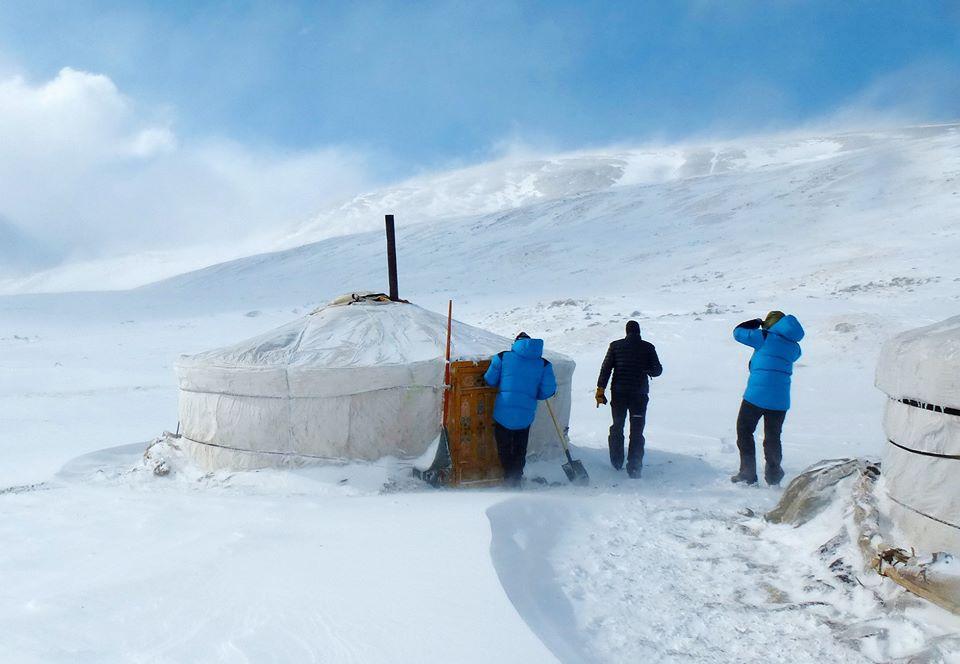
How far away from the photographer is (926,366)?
294 cm

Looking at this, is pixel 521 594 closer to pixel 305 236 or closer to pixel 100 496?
pixel 100 496

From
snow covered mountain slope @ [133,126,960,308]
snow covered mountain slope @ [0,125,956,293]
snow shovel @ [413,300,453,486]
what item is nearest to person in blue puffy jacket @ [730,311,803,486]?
snow shovel @ [413,300,453,486]

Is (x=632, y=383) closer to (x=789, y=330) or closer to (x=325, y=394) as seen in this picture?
(x=789, y=330)

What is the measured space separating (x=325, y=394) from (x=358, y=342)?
1.75ft

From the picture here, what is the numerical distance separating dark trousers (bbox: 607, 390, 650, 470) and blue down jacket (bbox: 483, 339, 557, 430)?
33.7 inches

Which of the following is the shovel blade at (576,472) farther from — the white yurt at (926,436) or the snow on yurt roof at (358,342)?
the white yurt at (926,436)

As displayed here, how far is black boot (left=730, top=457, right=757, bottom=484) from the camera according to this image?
5.20 metres

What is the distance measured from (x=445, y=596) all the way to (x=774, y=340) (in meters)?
3.23

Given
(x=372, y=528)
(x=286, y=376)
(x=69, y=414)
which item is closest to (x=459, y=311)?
(x=69, y=414)

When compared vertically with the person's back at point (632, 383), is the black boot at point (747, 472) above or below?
below

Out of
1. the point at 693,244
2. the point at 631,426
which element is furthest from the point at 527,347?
the point at 693,244

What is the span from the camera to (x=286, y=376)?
5.46 m

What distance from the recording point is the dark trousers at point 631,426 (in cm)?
573

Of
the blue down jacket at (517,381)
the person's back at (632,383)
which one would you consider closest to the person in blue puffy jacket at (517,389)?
the blue down jacket at (517,381)
